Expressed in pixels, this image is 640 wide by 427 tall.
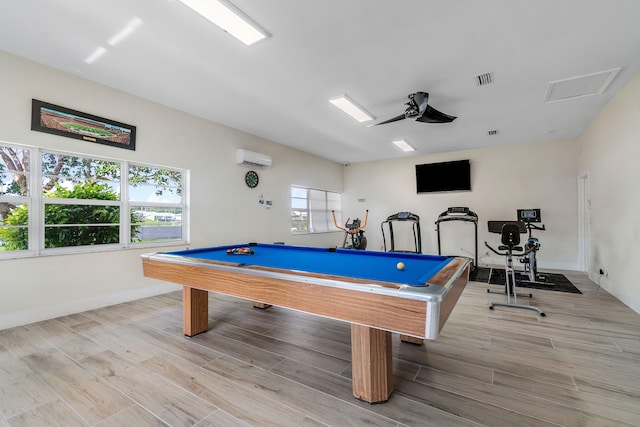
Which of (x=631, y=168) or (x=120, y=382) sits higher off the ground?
(x=631, y=168)

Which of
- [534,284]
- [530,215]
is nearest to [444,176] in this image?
[530,215]

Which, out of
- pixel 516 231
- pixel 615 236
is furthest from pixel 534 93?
pixel 615 236

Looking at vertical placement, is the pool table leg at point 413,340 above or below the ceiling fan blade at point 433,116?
below

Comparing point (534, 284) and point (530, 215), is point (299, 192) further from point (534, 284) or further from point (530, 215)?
point (534, 284)

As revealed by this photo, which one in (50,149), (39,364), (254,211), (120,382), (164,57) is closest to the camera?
(120,382)

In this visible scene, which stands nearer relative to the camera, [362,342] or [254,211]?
[362,342]

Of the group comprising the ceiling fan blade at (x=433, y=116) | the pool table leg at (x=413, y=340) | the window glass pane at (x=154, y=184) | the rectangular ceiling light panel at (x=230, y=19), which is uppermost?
the rectangular ceiling light panel at (x=230, y=19)

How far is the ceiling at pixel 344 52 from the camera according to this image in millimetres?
2271

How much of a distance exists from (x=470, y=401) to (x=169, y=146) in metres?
4.66

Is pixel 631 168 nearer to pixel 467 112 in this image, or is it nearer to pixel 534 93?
pixel 534 93

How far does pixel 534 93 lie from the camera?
3742 mm

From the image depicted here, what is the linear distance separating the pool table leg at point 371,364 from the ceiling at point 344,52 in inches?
97.4

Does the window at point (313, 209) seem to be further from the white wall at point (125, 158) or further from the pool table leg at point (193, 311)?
the pool table leg at point (193, 311)

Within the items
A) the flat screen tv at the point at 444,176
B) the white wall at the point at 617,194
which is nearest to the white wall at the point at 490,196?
the flat screen tv at the point at 444,176
